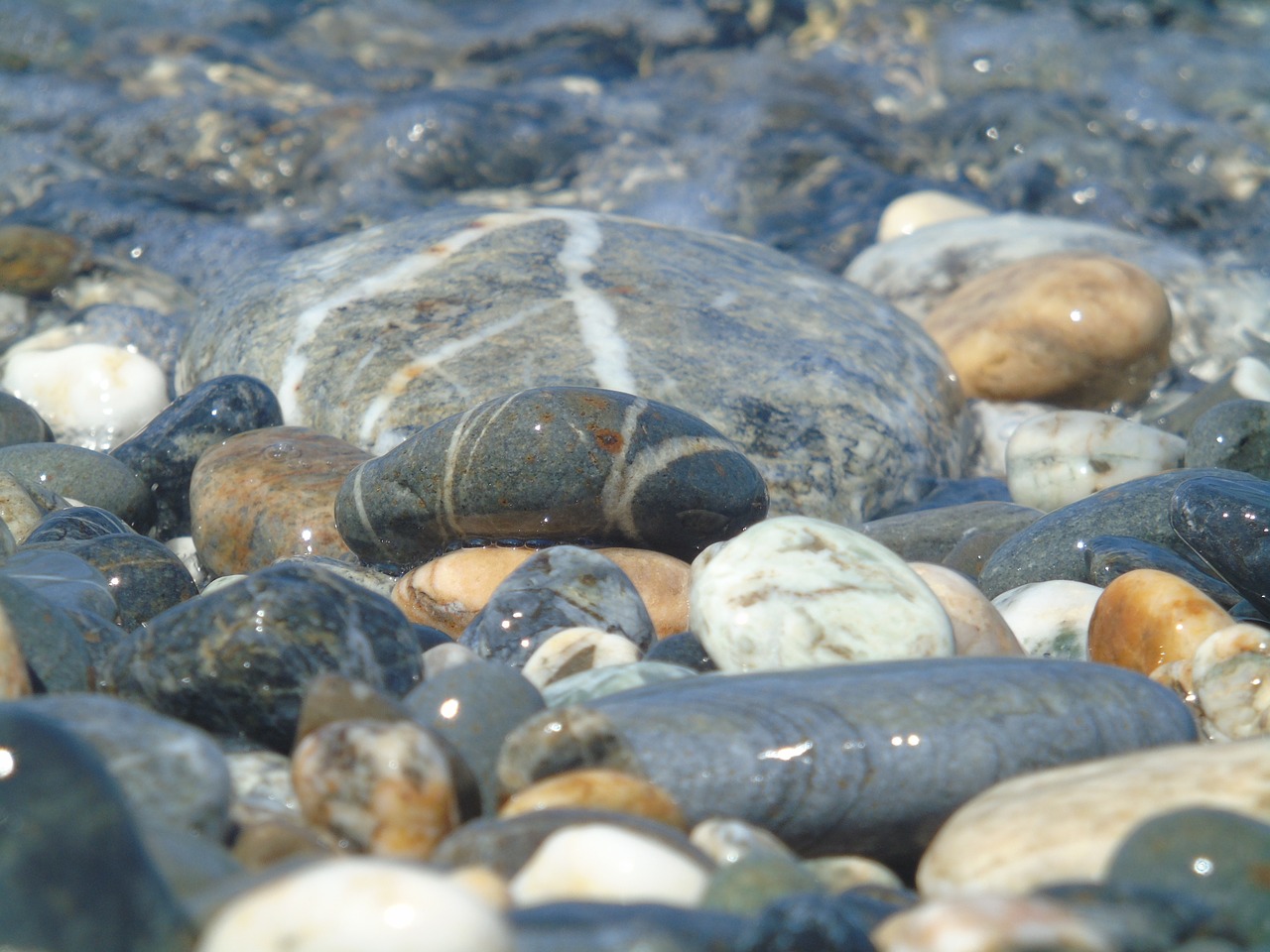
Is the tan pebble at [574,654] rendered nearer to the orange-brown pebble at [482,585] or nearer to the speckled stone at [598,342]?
the orange-brown pebble at [482,585]

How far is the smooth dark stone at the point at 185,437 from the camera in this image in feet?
14.5

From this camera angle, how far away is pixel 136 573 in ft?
11.0

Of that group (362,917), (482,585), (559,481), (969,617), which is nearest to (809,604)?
(969,617)

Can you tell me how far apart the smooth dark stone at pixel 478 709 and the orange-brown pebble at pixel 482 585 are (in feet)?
3.27

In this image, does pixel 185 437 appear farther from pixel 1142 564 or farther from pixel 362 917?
pixel 362 917

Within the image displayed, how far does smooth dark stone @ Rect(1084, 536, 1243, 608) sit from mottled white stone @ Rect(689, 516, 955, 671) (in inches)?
31.5

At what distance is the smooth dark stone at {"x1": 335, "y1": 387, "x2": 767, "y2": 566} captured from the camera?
340 centimetres

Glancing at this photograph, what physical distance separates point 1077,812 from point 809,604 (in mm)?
888

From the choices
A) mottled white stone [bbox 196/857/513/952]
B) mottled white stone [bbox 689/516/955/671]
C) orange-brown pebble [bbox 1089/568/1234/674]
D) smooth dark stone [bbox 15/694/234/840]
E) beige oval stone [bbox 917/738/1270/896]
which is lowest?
orange-brown pebble [bbox 1089/568/1234/674]

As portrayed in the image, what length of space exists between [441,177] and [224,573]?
6.41 metres

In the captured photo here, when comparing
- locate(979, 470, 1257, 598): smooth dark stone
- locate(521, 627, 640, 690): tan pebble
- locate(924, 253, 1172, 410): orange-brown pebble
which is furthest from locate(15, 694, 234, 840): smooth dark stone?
locate(924, 253, 1172, 410): orange-brown pebble

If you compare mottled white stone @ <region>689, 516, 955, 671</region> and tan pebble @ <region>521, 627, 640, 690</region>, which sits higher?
mottled white stone @ <region>689, 516, 955, 671</region>

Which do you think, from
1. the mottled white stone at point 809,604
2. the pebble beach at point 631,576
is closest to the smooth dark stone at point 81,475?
the pebble beach at point 631,576

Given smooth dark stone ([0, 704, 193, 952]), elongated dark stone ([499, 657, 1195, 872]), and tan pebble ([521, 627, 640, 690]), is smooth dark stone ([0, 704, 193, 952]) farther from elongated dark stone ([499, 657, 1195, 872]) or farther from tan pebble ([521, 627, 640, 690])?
tan pebble ([521, 627, 640, 690])
